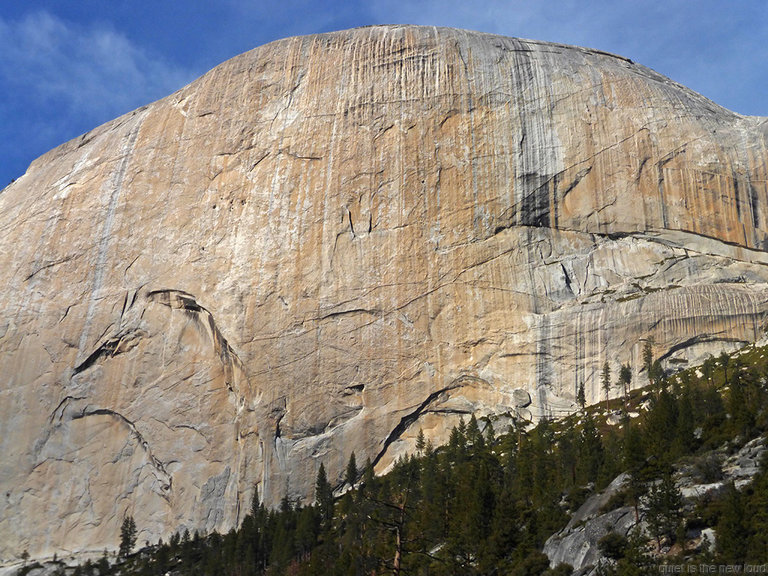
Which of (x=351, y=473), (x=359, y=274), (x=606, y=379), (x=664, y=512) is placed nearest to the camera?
(x=664, y=512)

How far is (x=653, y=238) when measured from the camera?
2579 inches

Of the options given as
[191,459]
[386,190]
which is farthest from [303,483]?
[386,190]

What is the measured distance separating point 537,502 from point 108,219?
43.3 m

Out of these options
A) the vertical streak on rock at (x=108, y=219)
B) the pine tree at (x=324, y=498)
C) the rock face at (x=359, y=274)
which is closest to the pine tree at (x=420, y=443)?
the rock face at (x=359, y=274)

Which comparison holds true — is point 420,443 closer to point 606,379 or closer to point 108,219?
point 606,379

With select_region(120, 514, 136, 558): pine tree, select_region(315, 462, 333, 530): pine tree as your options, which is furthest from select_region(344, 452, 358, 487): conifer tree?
select_region(120, 514, 136, 558): pine tree

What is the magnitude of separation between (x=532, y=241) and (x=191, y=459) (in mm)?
27922

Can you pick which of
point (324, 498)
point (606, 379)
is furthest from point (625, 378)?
point (324, 498)

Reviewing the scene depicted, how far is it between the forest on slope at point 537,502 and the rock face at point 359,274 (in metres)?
2.60

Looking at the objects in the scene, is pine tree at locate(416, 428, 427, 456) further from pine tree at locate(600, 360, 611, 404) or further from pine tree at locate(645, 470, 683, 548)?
pine tree at locate(645, 470, 683, 548)

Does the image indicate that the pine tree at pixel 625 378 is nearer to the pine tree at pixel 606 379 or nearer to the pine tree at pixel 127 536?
the pine tree at pixel 606 379

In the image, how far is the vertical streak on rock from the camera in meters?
70.8

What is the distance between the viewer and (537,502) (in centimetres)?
4656

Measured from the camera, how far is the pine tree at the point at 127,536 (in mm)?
62219
